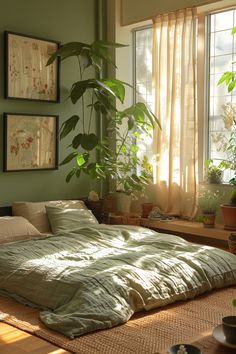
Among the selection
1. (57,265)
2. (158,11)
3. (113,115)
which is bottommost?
(57,265)

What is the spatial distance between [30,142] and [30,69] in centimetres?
69

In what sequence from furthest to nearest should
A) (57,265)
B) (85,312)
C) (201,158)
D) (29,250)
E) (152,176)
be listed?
(152,176)
(201,158)
(29,250)
(57,265)
(85,312)

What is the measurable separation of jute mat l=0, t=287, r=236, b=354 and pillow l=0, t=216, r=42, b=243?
79 cm

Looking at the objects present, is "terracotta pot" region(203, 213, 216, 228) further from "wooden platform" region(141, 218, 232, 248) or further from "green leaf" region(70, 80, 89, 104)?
"green leaf" region(70, 80, 89, 104)

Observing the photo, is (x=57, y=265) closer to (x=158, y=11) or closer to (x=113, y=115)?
(x=113, y=115)

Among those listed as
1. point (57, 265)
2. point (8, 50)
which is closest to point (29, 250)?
point (57, 265)

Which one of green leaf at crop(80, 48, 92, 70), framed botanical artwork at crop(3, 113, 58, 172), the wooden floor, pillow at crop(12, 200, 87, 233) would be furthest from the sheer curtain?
the wooden floor

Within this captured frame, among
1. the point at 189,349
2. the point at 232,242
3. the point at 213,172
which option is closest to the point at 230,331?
the point at 189,349

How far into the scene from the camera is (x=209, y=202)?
4586 mm

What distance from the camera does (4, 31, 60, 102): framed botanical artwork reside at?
14.9ft

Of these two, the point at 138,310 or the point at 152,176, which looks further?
the point at 152,176

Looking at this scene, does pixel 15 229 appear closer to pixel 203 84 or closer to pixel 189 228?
pixel 189 228

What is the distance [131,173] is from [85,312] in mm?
2701

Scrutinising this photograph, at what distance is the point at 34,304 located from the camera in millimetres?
3094
